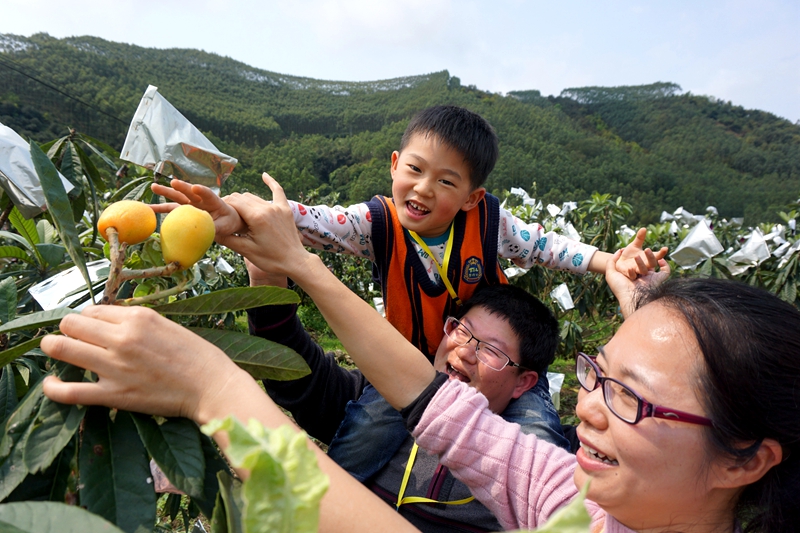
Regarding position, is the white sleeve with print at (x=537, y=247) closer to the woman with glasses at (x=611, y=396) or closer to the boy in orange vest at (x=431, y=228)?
the boy in orange vest at (x=431, y=228)

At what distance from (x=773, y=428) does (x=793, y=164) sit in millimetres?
37268

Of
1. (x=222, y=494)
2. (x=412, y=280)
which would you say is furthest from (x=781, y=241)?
(x=222, y=494)

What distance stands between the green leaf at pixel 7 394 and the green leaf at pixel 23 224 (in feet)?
1.65

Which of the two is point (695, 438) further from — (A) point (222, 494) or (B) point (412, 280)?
(B) point (412, 280)

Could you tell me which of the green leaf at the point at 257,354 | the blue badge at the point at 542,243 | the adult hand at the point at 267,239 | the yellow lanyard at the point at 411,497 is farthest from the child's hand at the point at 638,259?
the green leaf at the point at 257,354

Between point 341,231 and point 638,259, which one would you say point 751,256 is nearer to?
point 638,259

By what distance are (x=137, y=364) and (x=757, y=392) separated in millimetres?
922

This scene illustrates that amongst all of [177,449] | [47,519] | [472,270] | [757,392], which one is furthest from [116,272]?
[472,270]

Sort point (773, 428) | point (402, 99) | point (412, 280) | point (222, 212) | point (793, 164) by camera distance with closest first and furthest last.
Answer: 1. point (773, 428)
2. point (222, 212)
3. point (412, 280)
4. point (793, 164)
5. point (402, 99)

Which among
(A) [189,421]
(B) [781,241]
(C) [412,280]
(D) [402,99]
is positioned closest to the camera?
(A) [189,421]

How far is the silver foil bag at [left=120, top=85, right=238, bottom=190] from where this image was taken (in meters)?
0.99

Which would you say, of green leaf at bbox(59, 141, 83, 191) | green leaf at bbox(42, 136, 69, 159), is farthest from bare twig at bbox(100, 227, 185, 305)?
green leaf at bbox(42, 136, 69, 159)

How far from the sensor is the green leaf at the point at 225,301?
69 cm

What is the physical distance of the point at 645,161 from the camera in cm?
3180
